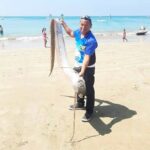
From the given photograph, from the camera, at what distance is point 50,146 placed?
5.48 metres

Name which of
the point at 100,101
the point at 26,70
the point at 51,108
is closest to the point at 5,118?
the point at 51,108

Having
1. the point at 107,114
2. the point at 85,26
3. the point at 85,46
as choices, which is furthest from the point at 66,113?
the point at 85,26

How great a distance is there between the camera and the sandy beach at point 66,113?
18.4 feet

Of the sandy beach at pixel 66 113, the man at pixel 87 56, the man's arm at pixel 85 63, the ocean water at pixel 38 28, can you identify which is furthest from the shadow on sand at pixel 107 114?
the ocean water at pixel 38 28

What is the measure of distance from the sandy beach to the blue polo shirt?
1185mm

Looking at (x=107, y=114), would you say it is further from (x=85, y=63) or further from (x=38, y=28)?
(x=38, y=28)

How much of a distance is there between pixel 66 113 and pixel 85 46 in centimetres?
155

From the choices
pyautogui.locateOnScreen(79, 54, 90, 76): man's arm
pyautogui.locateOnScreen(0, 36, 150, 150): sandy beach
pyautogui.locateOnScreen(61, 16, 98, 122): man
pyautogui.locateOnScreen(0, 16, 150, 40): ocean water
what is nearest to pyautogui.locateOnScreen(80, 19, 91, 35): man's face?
pyautogui.locateOnScreen(61, 16, 98, 122): man

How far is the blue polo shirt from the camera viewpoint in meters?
6.05

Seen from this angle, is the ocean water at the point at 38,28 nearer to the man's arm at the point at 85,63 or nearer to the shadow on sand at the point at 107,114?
the man's arm at the point at 85,63

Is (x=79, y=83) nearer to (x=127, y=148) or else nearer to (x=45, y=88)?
(x=127, y=148)

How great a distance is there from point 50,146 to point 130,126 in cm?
163

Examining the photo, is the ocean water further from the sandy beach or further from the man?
the sandy beach

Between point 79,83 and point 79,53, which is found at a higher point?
point 79,53
